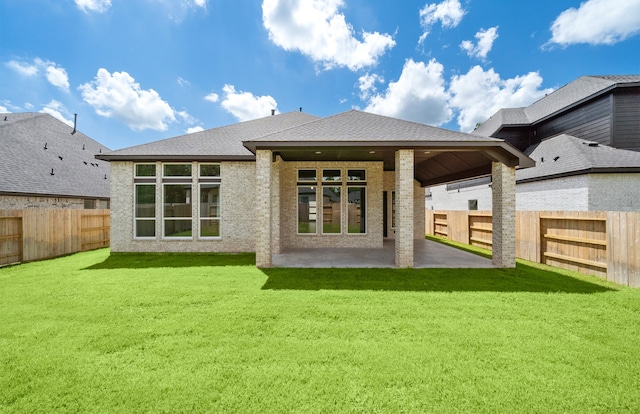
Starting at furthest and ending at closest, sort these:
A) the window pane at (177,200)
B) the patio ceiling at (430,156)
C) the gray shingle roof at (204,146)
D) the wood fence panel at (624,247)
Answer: the window pane at (177,200), the gray shingle roof at (204,146), the patio ceiling at (430,156), the wood fence panel at (624,247)

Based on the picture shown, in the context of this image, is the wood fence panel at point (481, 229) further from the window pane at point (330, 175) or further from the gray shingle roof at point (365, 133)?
the window pane at point (330, 175)

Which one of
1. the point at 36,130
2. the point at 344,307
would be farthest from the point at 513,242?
the point at 36,130

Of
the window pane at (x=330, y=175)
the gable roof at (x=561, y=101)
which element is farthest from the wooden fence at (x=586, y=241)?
the gable roof at (x=561, y=101)

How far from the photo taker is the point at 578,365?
3074 mm

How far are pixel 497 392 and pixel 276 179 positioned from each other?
8426 millimetres

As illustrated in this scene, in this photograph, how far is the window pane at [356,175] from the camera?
1154cm

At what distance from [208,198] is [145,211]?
266cm

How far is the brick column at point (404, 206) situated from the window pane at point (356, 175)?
374cm

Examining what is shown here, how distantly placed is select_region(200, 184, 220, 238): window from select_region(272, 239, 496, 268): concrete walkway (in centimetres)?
280

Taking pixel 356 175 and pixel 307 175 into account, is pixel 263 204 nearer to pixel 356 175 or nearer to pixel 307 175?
pixel 307 175

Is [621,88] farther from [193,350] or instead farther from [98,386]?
Answer: [98,386]

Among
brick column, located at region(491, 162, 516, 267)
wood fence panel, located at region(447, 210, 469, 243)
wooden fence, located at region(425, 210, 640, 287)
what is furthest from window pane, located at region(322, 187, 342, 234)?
wooden fence, located at region(425, 210, 640, 287)

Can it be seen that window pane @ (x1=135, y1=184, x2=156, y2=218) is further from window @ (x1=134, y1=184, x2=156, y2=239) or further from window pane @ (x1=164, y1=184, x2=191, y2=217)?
window pane @ (x1=164, y1=184, x2=191, y2=217)

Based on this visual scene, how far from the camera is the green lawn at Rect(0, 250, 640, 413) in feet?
8.38
